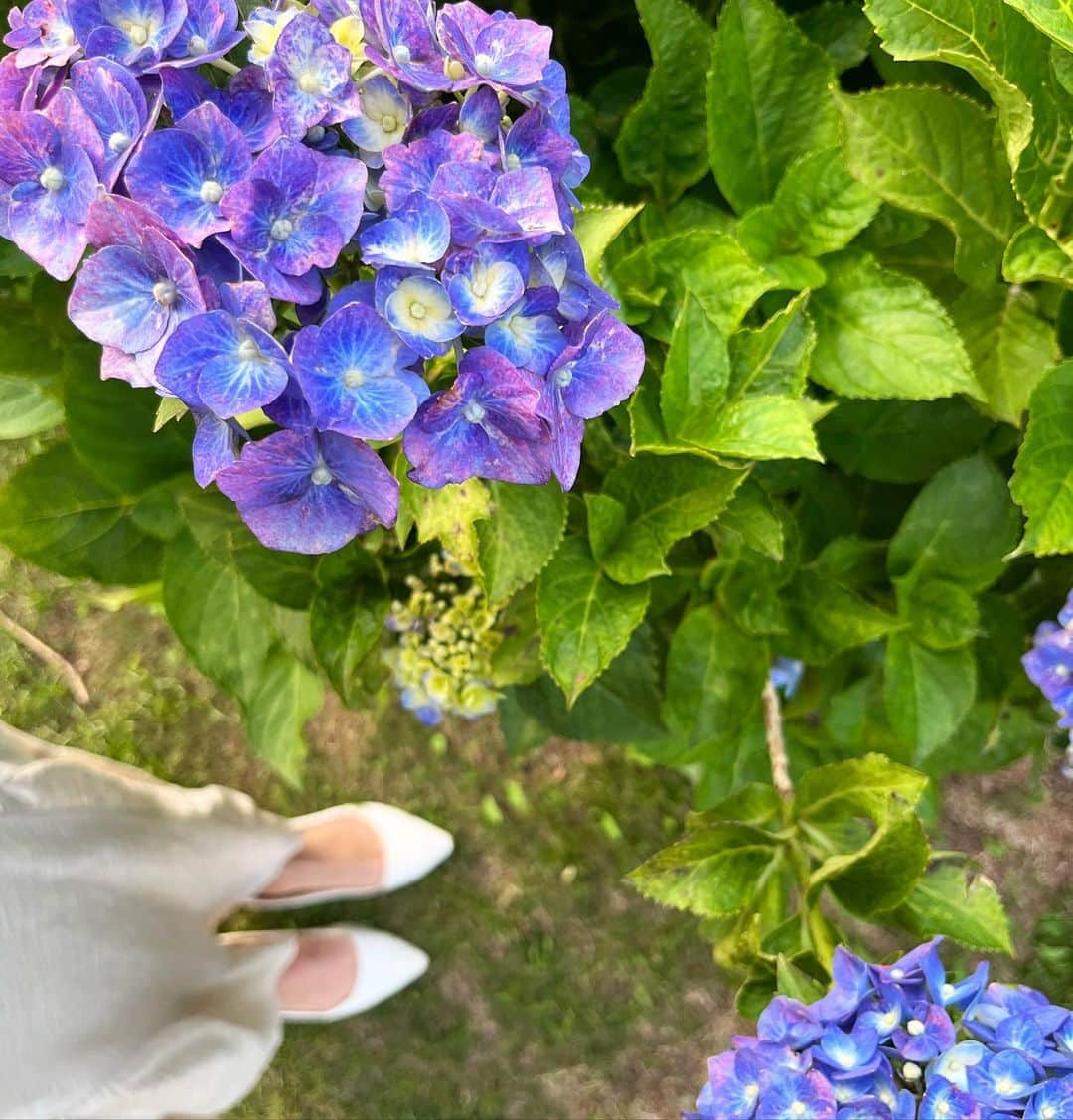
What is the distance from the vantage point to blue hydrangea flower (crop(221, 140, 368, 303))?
1.64ft

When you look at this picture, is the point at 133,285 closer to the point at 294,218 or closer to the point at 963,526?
the point at 294,218

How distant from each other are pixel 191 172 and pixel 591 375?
23 cm

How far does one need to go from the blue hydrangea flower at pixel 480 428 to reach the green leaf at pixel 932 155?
1.36ft

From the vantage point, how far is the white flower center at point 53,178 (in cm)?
52

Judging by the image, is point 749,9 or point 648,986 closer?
point 749,9

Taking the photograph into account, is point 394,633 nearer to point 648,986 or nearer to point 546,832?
point 546,832

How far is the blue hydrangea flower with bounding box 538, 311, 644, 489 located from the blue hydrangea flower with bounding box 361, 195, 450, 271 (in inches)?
3.6

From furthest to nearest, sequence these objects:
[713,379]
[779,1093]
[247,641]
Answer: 1. [247,641]
2. [713,379]
3. [779,1093]

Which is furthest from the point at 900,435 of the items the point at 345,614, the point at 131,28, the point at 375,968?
the point at 375,968

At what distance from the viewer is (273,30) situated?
0.54 m

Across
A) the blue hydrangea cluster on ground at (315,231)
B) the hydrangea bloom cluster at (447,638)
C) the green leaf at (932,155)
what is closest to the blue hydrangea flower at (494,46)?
the blue hydrangea cluster on ground at (315,231)

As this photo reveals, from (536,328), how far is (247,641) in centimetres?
65

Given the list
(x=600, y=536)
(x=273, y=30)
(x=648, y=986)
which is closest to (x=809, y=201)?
(x=600, y=536)

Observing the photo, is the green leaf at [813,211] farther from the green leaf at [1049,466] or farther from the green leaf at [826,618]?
the green leaf at [826,618]
